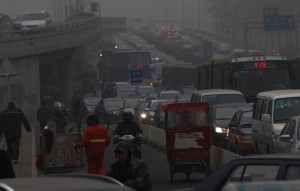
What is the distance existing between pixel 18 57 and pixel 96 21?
114 feet

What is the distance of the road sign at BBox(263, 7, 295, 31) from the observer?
241 ft

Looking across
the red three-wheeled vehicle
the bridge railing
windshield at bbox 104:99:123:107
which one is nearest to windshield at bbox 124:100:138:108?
windshield at bbox 104:99:123:107

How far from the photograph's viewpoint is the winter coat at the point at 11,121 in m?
26.1

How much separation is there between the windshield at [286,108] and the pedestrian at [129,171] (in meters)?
11.2

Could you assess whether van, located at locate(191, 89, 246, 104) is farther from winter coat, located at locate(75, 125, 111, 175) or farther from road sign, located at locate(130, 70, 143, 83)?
winter coat, located at locate(75, 125, 111, 175)

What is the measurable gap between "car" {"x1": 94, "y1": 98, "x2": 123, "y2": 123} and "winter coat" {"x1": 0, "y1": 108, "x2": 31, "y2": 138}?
2566 cm

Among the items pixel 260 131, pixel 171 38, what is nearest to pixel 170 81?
pixel 260 131

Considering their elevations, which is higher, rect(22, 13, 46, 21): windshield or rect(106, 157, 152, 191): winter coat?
rect(106, 157, 152, 191): winter coat

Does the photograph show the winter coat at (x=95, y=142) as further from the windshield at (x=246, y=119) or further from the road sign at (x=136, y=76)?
the road sign at (x=136, y=76)

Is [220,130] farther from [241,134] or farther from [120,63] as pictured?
[120,63]

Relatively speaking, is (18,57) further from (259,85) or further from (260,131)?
(260,131)

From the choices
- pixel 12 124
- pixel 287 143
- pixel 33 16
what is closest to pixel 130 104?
pixel 33 16

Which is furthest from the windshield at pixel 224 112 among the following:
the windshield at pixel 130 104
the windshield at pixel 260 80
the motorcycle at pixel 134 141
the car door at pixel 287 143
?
the windshield at pixel 130 104

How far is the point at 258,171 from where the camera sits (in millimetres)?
9531
